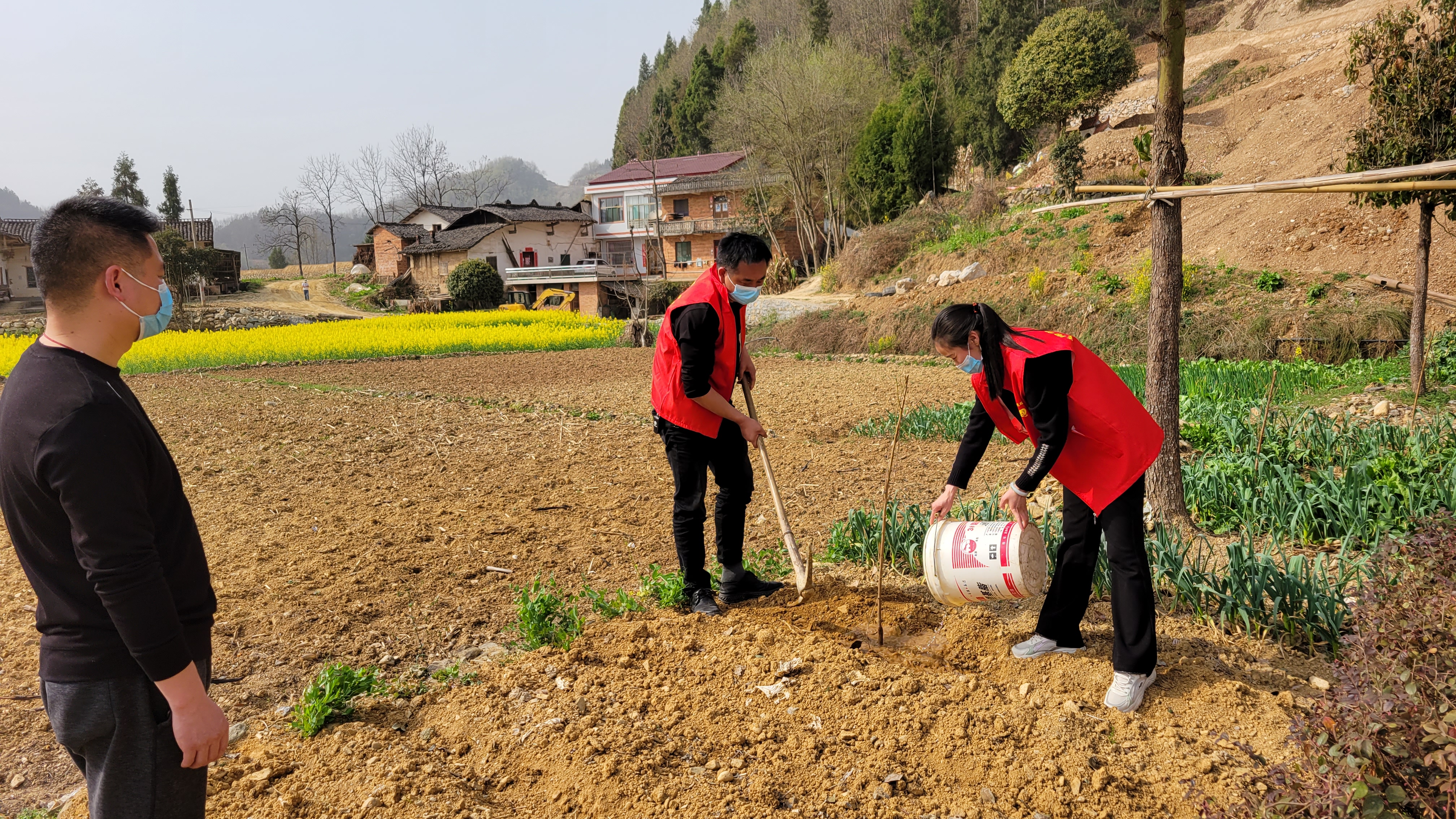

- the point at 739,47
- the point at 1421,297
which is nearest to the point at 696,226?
the point at 739,47

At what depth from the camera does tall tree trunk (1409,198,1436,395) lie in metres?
7.18

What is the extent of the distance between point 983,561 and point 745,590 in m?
1.30

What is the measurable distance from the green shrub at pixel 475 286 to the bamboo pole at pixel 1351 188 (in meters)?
33.9

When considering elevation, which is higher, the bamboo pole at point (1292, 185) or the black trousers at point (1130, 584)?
the bamboo pole at point (1292, 185)

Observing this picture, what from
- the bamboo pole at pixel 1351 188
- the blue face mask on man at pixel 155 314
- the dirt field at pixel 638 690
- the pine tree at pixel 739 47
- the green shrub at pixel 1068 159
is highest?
the pine tree at pixel 739 47

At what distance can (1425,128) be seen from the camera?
763 cm

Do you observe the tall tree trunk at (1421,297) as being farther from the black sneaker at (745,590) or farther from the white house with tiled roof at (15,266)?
the white house with tiled roof at (15,266)

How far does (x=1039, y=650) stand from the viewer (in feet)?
11.0

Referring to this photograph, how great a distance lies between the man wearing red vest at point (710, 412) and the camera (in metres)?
3.67

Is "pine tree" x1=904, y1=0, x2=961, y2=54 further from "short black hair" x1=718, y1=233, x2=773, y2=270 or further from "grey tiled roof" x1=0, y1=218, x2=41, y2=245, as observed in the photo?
"grey tiled roof" x1=0, y1=218, x2=41, y2=245

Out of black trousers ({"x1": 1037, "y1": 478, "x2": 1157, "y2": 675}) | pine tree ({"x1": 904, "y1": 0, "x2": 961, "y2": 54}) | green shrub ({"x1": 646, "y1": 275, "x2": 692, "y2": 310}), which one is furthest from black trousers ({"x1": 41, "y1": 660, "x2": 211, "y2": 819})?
pine tree ({"x1": 904, "y1": 0, "x2": 961, "y2": 54})

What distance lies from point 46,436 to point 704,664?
7.89 feet

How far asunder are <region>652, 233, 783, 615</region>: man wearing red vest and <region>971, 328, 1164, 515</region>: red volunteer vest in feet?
3.99

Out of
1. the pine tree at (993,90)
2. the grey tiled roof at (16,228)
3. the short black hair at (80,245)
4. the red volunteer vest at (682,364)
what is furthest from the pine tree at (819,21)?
the short black hair at (80,245)
